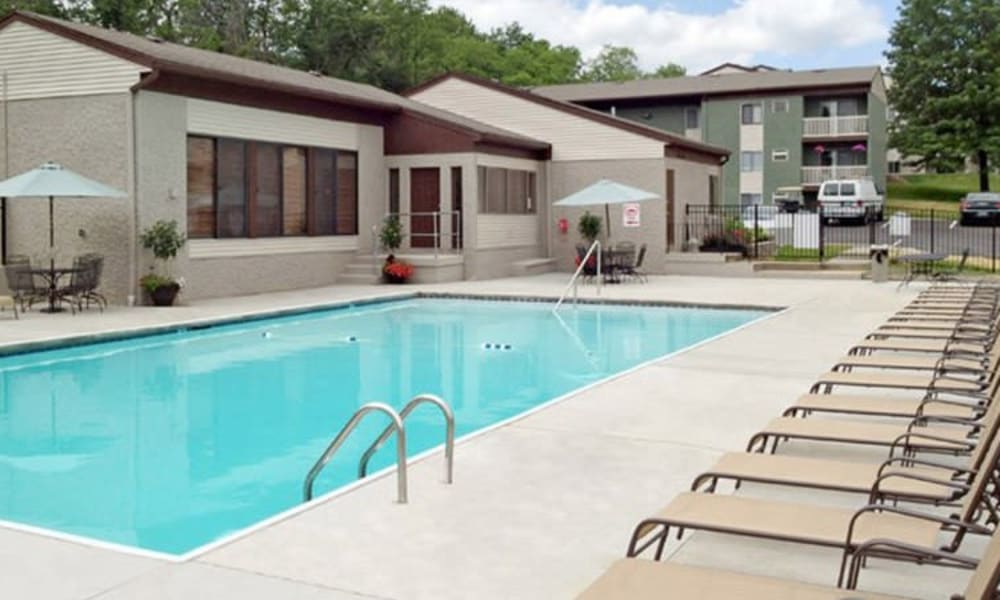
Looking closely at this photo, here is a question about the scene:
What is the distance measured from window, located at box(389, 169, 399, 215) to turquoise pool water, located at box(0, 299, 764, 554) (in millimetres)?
6470

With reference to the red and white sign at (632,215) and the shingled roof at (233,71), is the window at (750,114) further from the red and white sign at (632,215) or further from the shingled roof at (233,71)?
the red and white sign at (632,215)

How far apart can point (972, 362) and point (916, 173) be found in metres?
64.1

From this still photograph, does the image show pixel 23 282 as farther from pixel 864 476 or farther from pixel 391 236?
pixel 864 476

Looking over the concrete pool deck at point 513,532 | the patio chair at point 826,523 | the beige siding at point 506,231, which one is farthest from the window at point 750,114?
the patio chair at point 826,523

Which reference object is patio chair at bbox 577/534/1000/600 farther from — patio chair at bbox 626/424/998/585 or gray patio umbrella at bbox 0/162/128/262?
gray patio umbrella at bbox 0/162/128/262

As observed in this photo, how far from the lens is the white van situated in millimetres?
39406

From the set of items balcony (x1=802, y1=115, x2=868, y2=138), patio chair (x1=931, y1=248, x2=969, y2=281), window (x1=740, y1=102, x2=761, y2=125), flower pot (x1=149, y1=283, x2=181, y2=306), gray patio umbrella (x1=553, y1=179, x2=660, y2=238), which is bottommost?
flower pot (x1=149, y1=283, x2=181, y2=306)

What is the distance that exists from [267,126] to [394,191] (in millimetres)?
4835

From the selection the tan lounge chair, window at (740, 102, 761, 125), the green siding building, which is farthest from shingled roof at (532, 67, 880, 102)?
the tan lounge chair

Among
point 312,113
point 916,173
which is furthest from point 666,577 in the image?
point 916,173

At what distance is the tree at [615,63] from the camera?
285 ft

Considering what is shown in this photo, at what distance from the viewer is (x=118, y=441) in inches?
347

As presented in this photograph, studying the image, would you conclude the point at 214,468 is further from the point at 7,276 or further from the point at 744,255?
the point at 744,255

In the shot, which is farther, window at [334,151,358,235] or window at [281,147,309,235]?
window at [334,151,358,235]
